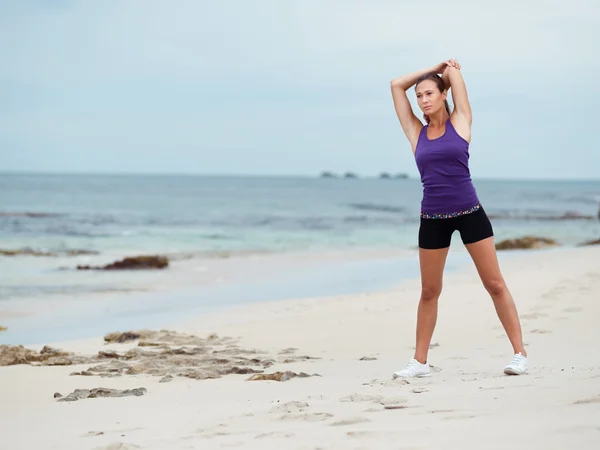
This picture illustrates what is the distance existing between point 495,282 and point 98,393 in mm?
2637

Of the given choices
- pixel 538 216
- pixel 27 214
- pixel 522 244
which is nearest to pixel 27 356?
pixel 522 244

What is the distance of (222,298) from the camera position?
11.2 m

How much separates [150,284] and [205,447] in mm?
10315

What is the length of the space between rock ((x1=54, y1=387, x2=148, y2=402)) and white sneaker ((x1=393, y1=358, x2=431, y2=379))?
5.44 ft

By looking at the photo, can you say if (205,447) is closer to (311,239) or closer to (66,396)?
(66,396)

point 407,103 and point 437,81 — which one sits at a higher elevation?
point 437,81

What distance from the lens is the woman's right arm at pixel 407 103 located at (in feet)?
16.6

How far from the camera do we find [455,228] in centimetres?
482

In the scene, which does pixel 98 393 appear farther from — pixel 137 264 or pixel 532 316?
pixel 137 264

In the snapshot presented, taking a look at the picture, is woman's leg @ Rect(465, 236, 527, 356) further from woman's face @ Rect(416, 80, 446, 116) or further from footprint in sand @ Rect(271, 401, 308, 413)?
footprint in sand @ Rect(271, 401, 308, 413)

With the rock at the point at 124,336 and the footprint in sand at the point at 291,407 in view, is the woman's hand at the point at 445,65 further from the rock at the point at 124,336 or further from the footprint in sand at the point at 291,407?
the rock at the point at 124,336

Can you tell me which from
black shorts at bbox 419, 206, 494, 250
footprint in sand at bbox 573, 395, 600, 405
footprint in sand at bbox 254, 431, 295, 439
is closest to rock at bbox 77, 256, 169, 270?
black shorts at bbox 419, 206, 494, 250

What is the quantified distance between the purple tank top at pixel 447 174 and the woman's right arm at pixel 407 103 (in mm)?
274

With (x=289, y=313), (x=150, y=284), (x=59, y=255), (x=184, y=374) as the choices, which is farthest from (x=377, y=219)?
(x=184, y=374)
